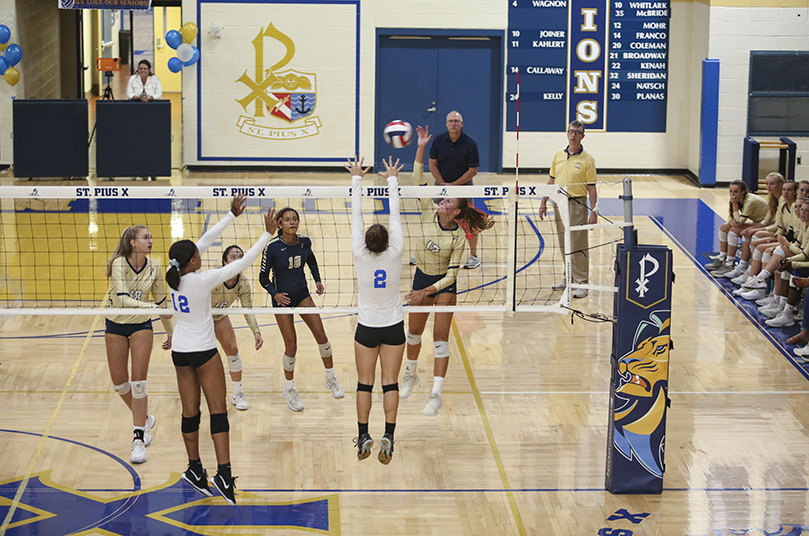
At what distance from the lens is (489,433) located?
8.68m

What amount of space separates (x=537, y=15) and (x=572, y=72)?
1218mm

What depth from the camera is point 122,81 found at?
3138cm

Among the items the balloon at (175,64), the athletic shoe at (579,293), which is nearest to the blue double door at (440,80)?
the balloon at (175,64)

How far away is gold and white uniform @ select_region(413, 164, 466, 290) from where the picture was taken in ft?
27.8

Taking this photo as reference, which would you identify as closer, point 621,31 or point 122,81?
point 621,31

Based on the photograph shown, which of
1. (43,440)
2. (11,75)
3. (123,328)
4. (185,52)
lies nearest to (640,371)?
(123,328)

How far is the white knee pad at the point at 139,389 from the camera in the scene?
802 cm

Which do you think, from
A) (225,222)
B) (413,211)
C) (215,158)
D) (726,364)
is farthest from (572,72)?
→ (225,222)

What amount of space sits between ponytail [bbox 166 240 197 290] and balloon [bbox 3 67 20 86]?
12.8 m

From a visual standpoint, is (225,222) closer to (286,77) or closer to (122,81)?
(286,77)

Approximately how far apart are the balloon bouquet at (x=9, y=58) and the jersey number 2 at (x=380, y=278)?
522 inches

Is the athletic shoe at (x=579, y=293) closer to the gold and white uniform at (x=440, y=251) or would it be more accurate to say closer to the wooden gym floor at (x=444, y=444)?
the wooden gym floor at (x=444, y=444)

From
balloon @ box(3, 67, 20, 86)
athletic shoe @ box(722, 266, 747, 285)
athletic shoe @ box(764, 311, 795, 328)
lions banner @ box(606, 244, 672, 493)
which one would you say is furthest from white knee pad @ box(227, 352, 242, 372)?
balloon @ box(3, 67, 20, 86)

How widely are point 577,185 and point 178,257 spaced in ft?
21.2
